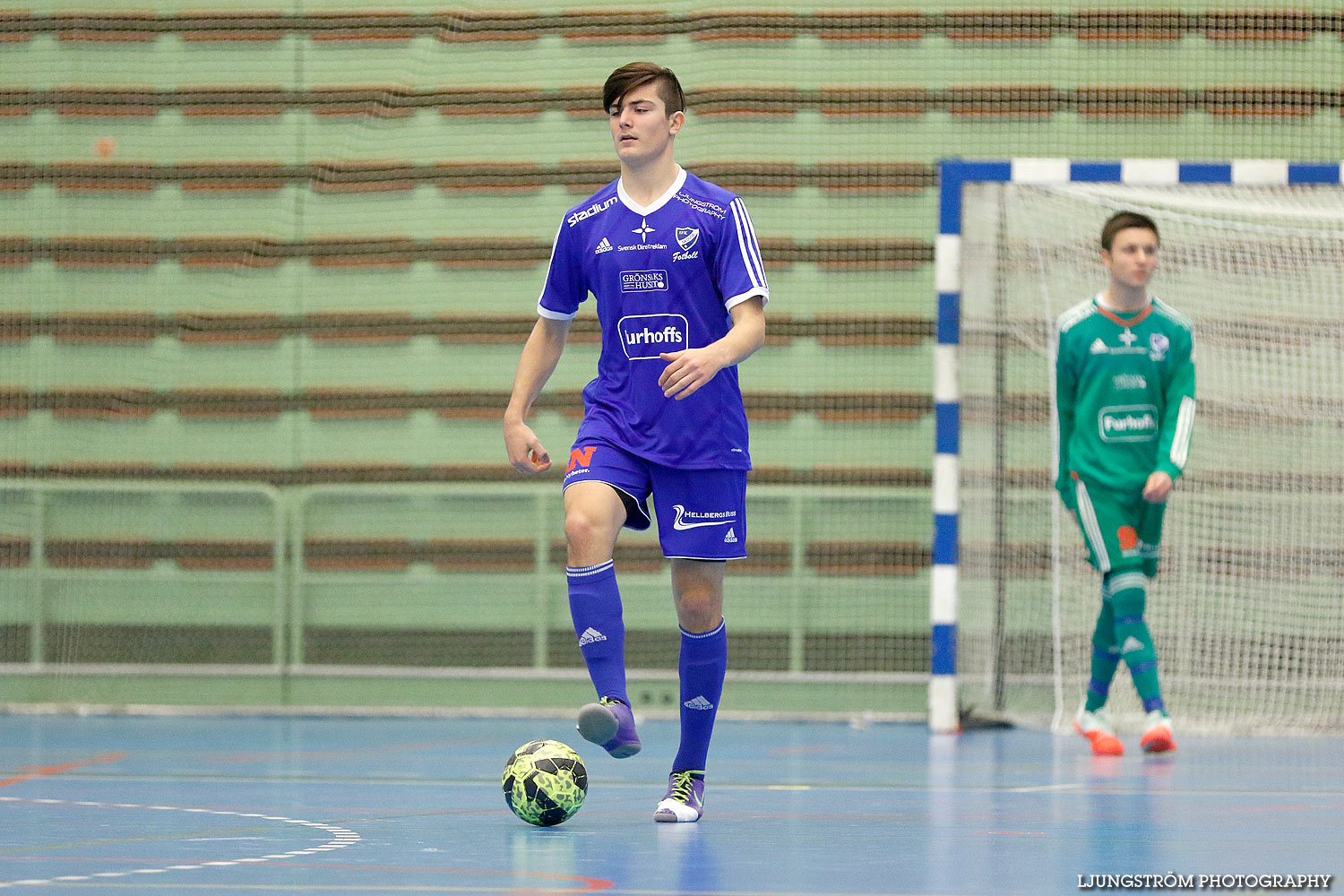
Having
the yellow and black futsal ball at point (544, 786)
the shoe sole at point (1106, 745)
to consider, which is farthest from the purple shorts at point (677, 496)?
the shoe sole at point (1106, 745)

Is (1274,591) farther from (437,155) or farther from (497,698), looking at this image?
(437,155)

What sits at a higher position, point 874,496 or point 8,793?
point 874,496

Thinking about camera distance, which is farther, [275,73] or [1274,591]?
[275,73]

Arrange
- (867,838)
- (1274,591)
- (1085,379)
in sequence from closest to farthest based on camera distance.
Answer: (867,838)
(1085,379)
(1274,591)

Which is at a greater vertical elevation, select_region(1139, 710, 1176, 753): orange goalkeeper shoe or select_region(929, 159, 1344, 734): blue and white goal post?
select_region(929, 159, 1344, 734): blue and white goal post

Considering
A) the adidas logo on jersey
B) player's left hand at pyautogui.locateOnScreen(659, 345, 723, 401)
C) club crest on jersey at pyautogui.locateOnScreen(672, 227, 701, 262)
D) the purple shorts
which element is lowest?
Answer: the adidas logo on jersey

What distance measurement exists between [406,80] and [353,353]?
1352 mm

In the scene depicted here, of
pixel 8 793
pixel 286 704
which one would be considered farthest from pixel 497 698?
pixel 8 793

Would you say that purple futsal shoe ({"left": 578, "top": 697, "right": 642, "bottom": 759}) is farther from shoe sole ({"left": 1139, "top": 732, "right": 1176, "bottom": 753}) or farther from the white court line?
shoe sole ({"left": 1139, "top": 732, "right": 1176, "bottom": 753})

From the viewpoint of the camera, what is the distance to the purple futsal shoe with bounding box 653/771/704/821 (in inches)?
159

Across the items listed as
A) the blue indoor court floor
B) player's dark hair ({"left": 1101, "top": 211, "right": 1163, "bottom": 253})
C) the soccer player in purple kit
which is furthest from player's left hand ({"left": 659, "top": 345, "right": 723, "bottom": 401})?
player's dark hair ({"left": 1101, "top": 211, "right": 1163, "bottom": 253})

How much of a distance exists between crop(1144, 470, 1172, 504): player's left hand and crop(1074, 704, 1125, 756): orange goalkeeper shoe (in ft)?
2.84

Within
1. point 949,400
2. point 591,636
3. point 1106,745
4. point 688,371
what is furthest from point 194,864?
point 949,400

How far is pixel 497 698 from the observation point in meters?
7.73
